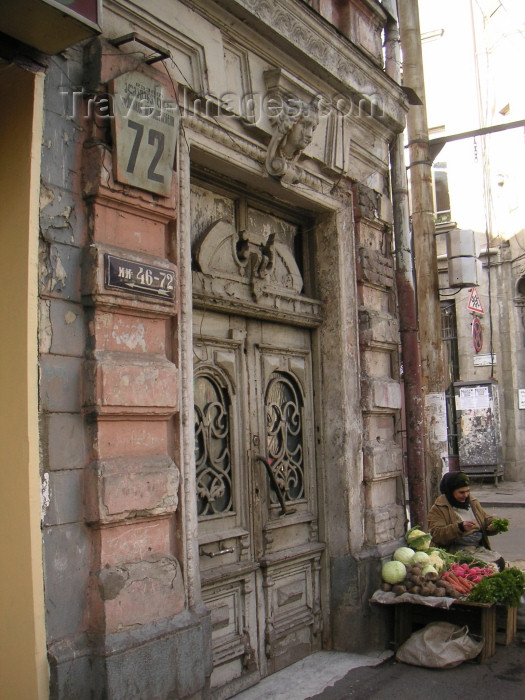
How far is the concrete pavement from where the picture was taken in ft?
14.2

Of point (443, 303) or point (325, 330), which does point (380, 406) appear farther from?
point (443, 303)

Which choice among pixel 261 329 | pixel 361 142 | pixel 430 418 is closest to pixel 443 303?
pixel 430 418

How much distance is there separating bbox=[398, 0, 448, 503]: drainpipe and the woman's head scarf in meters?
0.99

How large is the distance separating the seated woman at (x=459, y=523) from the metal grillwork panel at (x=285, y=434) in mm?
1376

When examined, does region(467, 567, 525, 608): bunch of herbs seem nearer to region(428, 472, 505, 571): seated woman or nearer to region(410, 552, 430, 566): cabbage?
region(410, 552, 430, 566): cabbage

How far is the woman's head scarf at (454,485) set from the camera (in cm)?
578

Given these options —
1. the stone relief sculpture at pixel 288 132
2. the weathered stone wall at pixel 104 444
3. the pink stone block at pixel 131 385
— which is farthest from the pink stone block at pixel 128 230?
the stone relief sculpture at pixel 288 132

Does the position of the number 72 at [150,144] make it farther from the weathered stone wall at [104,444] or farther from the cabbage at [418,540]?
the cabbage at [418,540]

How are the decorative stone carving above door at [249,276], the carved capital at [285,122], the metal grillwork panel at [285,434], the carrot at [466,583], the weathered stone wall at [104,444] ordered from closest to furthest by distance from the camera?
the weathered stone wall at [104,444] < the decorative stone carving above door at [249,276] < the carved capital at [285,122] < the metal grillwork panel at [285,434] < the carrot at [466,583]

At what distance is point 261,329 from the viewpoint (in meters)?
4.95

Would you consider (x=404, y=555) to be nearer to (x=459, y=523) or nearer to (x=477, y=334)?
(x=459, y=523)

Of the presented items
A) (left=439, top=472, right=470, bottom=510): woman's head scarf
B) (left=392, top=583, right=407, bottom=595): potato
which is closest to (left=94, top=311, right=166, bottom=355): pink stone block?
(left=392, top=583, right=407, bottom=595): potato

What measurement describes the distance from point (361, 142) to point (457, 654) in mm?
3964

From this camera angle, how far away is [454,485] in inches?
228
